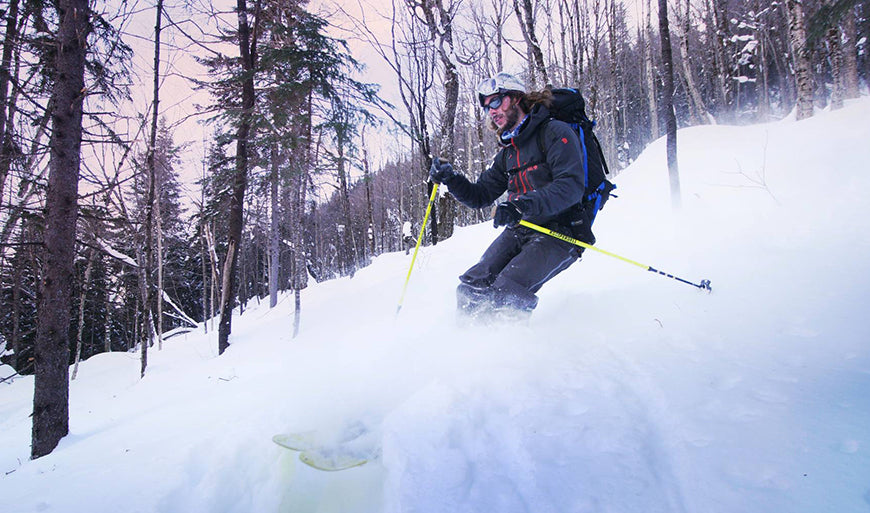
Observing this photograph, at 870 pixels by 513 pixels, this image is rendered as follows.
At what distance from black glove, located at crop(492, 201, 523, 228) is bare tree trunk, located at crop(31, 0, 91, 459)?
4.56 metres

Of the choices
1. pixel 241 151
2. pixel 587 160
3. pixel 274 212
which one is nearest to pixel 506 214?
pixel 587 160

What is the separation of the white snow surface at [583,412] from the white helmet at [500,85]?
1952 mm

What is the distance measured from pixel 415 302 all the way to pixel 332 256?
41.7 meters

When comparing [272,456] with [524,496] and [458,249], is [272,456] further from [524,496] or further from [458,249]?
[458,249]

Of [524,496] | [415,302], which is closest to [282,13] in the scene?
[415,302]

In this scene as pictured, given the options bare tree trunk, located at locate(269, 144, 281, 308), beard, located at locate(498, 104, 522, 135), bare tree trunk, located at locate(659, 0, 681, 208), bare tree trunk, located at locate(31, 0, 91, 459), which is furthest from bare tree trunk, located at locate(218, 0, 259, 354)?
bare tree trunk, located at locate(659, 0, 681, 208)

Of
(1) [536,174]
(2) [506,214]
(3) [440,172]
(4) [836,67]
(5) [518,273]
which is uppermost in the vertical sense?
(4) [836,67]

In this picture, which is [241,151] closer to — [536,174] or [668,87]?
[536,174]

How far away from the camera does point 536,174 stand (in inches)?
112

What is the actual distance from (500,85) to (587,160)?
956 millimetres

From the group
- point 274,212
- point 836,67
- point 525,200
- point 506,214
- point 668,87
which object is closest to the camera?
point 525,200

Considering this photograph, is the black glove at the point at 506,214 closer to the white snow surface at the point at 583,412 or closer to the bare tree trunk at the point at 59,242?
the white snow surface at the point at 583,412

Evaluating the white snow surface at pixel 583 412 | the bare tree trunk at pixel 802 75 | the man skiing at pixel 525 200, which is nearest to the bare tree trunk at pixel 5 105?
the white snow surface at pixel 583 412

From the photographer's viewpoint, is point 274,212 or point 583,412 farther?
point 274,212
